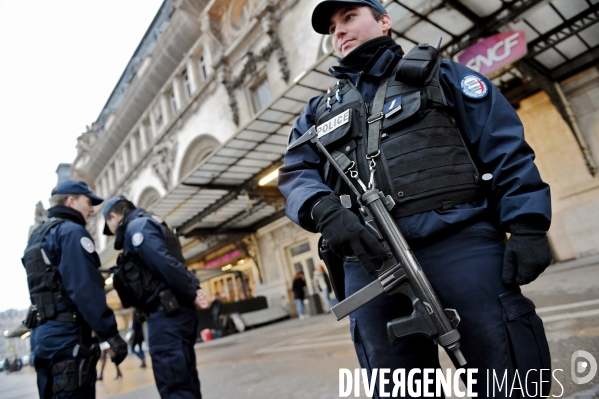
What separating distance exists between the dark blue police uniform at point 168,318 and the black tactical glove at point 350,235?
1.87 m

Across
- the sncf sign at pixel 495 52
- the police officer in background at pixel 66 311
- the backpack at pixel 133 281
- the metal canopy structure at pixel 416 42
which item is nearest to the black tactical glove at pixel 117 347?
the police officer in background at pixel 66 311

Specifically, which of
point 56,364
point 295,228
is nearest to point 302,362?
point 56,364

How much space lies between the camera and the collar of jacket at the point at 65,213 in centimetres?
272

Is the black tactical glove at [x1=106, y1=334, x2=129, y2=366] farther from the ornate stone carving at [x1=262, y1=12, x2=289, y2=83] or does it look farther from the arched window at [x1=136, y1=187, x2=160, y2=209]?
the arched window at [x1=136, y1=187, x2=160, y2=209]

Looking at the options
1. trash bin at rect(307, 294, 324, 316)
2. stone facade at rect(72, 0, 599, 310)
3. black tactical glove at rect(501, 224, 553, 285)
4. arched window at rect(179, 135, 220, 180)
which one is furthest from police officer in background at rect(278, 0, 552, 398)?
arched window at rect(179, 135, 220, 180)

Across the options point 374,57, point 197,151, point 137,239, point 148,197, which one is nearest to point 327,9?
point 374,57

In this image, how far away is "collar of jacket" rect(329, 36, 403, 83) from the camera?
144cm

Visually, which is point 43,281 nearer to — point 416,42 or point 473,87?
point 473,87

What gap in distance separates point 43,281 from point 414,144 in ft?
8.49

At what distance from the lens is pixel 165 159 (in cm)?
1917

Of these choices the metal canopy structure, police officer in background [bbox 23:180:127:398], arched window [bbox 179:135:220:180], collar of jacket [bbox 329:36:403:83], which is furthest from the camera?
arched window [bbox 179:135:220:180]

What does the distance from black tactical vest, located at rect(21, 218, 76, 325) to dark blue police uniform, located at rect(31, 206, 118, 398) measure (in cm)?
2

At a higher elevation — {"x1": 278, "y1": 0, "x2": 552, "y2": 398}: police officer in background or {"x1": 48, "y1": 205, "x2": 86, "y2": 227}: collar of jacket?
{"x1": 48, "y1": 205, "x2": 86, "y2": 227}: collar of jacket

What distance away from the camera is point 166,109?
19812 millimetres
